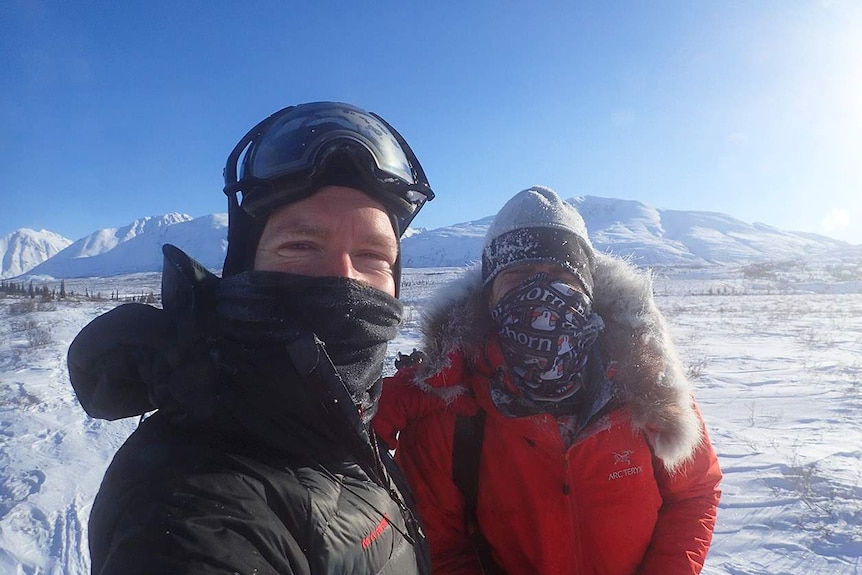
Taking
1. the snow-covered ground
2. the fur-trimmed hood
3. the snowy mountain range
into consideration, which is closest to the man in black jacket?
the fur-trimmed hood

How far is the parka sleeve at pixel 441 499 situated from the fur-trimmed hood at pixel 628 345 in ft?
0.61

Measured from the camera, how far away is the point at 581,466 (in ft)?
5.44

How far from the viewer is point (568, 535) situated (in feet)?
5.42

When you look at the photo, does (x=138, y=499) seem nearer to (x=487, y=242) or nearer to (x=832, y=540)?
(x=487, y=242)

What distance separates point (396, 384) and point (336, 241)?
877mm

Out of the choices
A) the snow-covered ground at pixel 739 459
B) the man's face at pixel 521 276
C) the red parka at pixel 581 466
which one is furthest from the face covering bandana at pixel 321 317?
the snow-covered ground at pixel 739 459

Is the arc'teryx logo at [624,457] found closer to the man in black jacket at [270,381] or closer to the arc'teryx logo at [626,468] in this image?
the arc'teryx logo at [626,468]

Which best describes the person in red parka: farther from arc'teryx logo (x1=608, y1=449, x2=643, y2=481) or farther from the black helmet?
the black helmet

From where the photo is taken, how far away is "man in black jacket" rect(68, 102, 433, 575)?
2.42 ft

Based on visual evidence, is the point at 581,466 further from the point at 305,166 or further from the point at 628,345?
the point at 305,166

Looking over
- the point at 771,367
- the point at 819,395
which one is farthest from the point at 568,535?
the point at 771,367

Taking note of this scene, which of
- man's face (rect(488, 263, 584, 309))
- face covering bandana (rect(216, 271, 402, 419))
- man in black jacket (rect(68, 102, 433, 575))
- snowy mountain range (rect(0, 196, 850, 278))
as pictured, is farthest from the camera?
snowy mountain range (rect(0, 196, 850, 278))

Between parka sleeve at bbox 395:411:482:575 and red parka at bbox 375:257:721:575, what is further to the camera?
parka sleeve at bbox 395:411:482:575

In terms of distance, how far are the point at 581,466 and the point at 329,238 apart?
1.24 m
